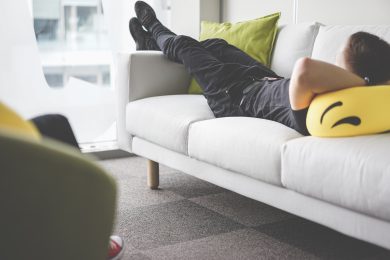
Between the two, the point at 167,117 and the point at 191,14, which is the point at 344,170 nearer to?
the point at 167,117

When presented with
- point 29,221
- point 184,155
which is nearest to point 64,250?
point 29,221

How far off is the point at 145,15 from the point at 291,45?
827 millimetres

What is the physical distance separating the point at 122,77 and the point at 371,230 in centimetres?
151

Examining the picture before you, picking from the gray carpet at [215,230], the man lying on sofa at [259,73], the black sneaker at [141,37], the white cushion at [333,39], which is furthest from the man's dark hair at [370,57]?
the black sneaker at [141,37]

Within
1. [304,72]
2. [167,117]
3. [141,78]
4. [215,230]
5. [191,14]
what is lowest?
[215,230]

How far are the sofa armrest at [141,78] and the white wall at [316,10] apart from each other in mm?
741

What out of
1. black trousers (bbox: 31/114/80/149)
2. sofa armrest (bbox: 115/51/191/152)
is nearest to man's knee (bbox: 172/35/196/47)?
sofa armrest (bbox: 115/51/191/152)

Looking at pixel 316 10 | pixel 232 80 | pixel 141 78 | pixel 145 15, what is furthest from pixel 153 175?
pixel 316 10

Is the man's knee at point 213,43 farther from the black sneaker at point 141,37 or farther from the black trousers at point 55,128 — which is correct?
the black trousers at point 55,128

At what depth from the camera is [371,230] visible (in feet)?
4.81

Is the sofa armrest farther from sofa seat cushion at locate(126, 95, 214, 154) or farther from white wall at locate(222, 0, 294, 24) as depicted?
white wall at locate(222, 0, 294, 24)

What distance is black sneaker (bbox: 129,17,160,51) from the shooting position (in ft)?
9.45

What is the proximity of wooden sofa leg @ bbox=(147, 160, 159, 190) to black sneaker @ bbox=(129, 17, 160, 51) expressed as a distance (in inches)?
24.6

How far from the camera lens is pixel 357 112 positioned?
1595 millimetres
